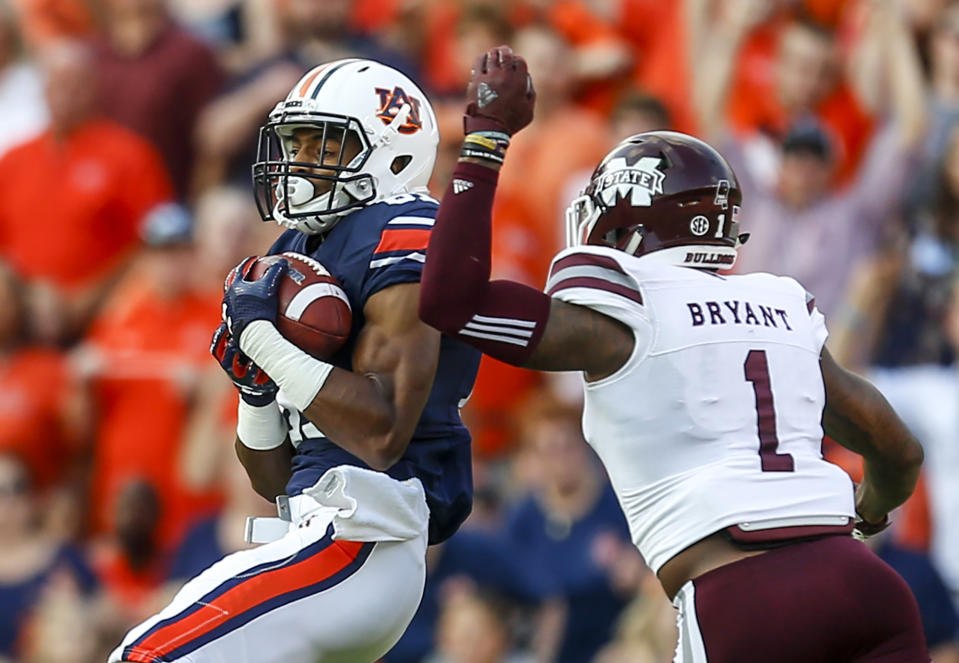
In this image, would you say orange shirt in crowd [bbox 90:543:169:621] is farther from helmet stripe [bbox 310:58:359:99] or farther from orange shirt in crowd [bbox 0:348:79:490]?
helmet stripe [bbox 310:58:359:99]

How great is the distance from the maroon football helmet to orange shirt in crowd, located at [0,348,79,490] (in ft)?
16.1

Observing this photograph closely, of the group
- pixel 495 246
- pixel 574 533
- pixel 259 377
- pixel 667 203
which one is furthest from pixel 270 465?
pixel 495 246

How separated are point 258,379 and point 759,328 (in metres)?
1.25

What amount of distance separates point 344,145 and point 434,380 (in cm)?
66

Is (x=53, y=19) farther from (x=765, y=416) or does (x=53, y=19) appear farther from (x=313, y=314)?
(x=765, y=416)

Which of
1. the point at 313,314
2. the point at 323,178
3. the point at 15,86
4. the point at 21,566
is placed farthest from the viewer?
the point at 15,86

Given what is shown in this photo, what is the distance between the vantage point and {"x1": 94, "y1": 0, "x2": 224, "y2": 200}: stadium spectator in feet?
28.9

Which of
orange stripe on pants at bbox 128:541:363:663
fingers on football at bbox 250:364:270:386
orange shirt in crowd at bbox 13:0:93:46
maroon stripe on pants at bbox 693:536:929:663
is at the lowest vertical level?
orange shirt in crowd at bbox 13:0:93:46

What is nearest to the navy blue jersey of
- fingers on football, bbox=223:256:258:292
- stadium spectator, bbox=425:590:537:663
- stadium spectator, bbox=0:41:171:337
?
fingers on football, bbox=223:256:258:292

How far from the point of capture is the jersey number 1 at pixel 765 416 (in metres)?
3.77

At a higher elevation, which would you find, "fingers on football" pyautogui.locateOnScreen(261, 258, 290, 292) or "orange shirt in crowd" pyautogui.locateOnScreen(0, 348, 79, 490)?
"fingers on football" pyautogui.locateOnScreen(261, 258, 290, 292)

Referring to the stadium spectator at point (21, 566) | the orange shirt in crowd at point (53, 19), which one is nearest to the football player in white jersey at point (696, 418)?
the stadium spectator at point (21, 566)

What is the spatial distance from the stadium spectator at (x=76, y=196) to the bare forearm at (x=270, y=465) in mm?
4535

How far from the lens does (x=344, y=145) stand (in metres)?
4.29
